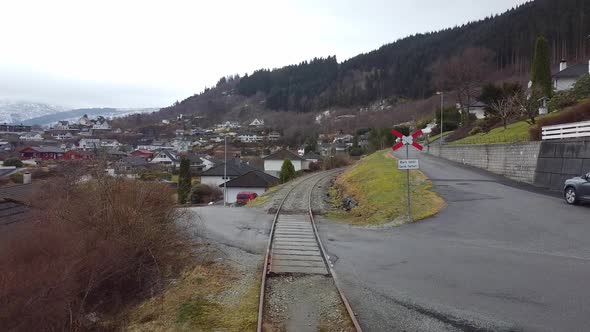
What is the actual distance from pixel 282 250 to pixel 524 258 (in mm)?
5402

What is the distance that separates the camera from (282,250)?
430 inches

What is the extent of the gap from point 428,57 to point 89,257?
479ft

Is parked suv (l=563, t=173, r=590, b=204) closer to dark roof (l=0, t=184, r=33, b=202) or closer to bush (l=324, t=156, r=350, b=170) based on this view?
dark roof (l=0, t=184, r=33, b=202)

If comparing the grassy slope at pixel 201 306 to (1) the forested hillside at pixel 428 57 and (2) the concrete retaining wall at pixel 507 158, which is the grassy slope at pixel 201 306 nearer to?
(2) the concrete retaining wall at pixel 507 158

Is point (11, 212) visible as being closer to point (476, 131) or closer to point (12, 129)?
point (476, 131)

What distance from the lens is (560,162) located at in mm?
18453

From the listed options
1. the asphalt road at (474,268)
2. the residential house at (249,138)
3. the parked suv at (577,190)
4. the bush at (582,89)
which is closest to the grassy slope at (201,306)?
the asphalt road at (474,268)

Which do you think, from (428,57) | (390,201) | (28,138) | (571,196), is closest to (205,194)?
(390,201)

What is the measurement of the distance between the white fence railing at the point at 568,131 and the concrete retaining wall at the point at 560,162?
0.28m

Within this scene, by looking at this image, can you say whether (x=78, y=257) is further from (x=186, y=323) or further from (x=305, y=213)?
(x=305, y=213)

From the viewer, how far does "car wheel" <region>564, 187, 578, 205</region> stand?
14.8m

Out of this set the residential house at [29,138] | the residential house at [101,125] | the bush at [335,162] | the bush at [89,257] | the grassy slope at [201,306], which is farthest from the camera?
the residential house at [101,125]

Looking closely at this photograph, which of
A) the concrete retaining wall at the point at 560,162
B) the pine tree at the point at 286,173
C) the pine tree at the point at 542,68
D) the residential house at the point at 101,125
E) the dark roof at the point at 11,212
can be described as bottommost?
the pine tree at the point at 286,173

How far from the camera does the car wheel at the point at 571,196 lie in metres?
14.8
